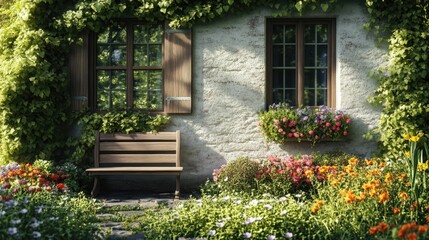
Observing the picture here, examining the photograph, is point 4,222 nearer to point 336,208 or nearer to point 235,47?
point 336,208

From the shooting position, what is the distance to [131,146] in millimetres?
7480

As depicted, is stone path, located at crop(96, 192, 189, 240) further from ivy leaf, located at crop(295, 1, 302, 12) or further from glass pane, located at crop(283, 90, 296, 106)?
ivy leaf, located at crop(295, 1, 302, 12)

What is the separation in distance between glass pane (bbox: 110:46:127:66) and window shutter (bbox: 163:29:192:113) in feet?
2.54

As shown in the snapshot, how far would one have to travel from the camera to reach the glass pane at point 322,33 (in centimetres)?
781

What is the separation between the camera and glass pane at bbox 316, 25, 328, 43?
7812 millimetres

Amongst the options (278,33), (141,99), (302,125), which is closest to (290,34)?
(278,33)

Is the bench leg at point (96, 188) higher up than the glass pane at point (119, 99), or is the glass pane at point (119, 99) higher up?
the glass pane at point (119, 99)

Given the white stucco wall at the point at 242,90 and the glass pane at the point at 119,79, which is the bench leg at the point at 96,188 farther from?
the glass pane at the point at 119,79

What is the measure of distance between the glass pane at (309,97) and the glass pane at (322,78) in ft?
0.52

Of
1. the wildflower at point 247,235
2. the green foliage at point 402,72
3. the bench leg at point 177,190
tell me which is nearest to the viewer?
the wildflower at point 247,235

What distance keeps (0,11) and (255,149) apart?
461 cm

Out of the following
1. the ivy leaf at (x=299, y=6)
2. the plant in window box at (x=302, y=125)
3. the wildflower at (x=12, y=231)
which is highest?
the ivy leaf at (x=299, y=6)

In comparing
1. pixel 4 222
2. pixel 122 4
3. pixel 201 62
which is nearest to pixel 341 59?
pixel 201 62

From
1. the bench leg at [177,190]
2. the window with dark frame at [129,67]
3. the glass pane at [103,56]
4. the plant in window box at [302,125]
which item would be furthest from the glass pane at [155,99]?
the plant in window box at [302,125]
